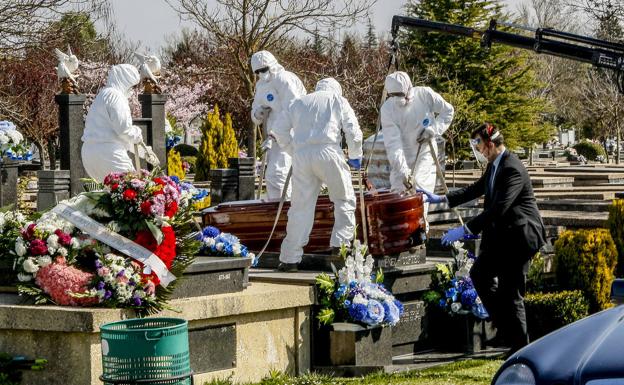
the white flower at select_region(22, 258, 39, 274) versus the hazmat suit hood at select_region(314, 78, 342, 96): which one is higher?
the hazmat suit hood at select_region(314, 78, 342, 96)

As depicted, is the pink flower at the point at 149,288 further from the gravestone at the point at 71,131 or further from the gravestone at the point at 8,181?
the gravestone at the point at 8,181

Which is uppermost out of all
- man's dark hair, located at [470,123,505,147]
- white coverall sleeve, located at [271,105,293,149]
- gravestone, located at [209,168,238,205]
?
white coverall sleeve, located at [271,105,293,149]

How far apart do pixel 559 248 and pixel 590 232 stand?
0.35m

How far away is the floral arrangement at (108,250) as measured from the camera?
341 inches

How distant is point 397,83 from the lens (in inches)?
578

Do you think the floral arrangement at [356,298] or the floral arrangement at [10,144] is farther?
the floral arrangement at [10,144]

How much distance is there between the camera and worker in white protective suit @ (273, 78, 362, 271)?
11266 mm

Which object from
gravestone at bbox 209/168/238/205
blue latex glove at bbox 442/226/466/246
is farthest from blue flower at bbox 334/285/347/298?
gravestone at bbox 209/168/238/205

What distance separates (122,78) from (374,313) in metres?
5.52

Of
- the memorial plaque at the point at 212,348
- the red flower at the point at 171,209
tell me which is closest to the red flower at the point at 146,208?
the red flower at the point at 171,209

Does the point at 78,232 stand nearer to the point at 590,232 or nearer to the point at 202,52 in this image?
the point at 590,232

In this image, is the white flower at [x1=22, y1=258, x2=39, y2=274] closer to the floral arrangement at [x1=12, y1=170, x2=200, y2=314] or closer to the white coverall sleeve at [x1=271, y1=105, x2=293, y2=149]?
the floral arrangement at [x1=12, y1=170, x2=200, y2=314]

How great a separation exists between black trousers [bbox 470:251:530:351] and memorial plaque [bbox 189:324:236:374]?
201 centimetres

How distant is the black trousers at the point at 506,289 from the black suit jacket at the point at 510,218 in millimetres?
77
